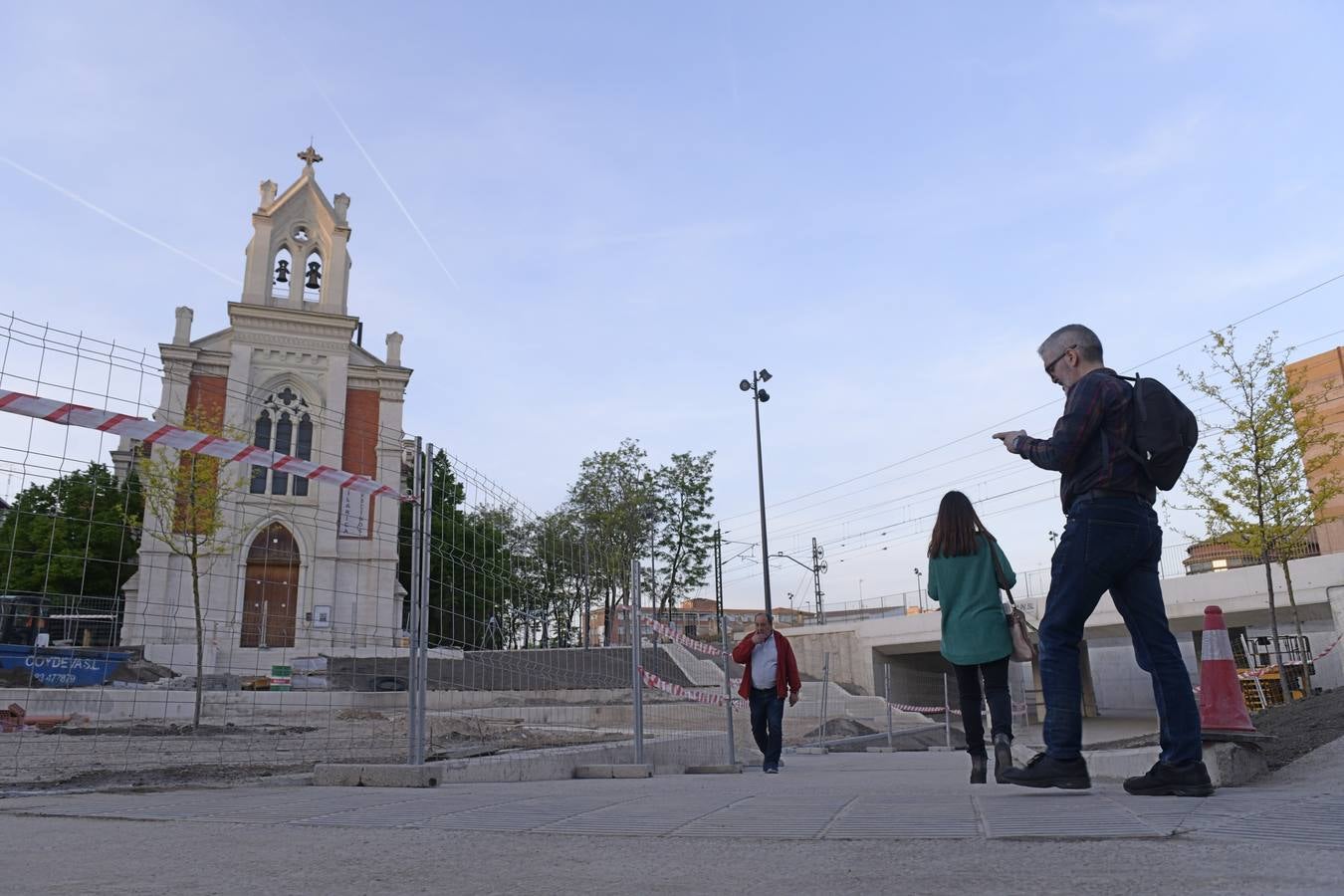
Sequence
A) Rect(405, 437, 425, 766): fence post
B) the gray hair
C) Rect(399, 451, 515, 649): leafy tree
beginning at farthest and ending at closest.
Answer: Rect(399, 451, 515, 649): leafy tree → Rect(405, 437, 425, 766): fence post → the gray hair

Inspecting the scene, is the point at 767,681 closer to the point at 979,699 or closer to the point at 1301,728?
the point at 979,699

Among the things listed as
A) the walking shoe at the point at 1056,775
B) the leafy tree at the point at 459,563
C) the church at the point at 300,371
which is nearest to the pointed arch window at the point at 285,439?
the church at the point at 300,371

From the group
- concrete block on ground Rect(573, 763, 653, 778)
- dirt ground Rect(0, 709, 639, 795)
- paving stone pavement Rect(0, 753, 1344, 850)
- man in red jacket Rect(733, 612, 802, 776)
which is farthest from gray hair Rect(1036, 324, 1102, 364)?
dirt ground Rect(0, 709, 639, 795)

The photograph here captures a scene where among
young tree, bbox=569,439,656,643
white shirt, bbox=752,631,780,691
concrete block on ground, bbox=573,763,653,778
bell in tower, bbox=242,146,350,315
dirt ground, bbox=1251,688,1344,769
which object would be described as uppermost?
bell in tower, bbox=242,146,350,315

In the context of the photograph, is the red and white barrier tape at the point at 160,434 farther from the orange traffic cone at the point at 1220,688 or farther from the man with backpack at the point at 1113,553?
the orange traffic cone at the point at 1220,688

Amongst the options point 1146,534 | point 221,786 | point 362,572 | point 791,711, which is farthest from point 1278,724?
point 362,572

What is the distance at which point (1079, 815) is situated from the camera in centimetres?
337

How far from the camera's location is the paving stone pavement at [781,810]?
306 centimetres

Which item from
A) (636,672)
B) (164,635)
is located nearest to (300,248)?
(164,635)

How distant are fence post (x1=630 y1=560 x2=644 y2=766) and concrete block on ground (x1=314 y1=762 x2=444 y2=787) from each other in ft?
10.3

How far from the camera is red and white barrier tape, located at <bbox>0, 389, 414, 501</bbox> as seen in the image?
689 centimetres

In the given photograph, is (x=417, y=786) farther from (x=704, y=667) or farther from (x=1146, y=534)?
(x=704, y=667)

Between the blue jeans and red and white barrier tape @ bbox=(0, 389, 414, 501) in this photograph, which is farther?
red and white barrier tape @ bbox=(0, 389, 414, 501)

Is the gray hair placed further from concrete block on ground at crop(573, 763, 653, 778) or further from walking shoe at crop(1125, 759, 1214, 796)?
concrete block on ground at crop(573, 763, 653, 778)
